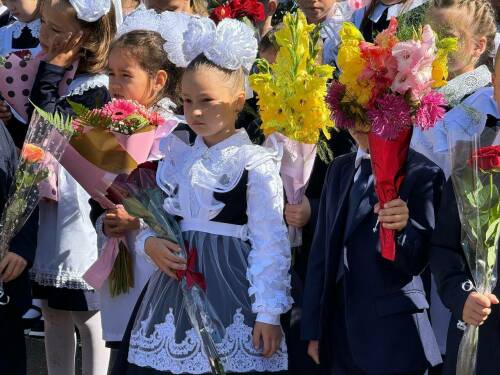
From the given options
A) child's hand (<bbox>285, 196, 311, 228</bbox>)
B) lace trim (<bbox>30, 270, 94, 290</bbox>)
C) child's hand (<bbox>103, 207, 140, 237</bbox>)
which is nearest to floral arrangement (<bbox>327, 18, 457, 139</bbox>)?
child's hand (<bbox>285, 196, 311, 228</bbox>)

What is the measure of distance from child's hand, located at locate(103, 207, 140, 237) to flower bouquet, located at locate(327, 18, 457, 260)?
1.27 metres

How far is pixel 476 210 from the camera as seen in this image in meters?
3.37

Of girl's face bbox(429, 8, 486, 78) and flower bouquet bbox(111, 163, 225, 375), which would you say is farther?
girl's face bbox(429, 8, 486, 78)

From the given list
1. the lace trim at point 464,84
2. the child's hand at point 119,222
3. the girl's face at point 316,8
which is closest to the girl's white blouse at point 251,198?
the child's hand at point 119,222

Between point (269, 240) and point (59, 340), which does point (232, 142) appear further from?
point (59, 340)

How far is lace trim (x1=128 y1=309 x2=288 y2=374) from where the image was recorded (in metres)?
3.88

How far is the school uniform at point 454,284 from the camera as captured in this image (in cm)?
345

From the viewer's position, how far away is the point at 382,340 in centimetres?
375

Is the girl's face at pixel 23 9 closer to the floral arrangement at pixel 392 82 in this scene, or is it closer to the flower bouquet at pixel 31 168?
the flower bouquet at pixel 31 168

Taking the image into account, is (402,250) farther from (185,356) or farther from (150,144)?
(150,144)

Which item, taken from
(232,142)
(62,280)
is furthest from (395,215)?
(62,280)

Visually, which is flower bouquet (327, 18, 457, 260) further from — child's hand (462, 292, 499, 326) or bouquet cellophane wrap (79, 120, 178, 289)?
bouquet cellophane wrap (79, 120, 178, 289)

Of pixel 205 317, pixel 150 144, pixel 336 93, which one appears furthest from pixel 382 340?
pixel 150 144

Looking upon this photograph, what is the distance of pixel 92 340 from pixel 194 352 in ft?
5.16
